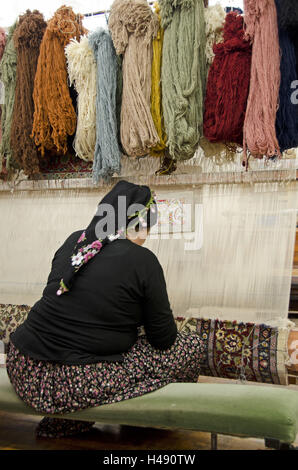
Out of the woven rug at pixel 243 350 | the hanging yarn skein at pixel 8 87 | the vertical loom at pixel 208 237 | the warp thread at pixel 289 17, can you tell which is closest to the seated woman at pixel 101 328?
the woven rug at pixel 243 350

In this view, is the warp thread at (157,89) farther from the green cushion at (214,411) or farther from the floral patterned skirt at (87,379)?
the green cushion at (214,411)

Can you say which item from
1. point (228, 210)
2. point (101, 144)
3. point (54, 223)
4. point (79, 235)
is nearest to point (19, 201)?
point (54, 223)

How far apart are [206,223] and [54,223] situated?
900 millimetres

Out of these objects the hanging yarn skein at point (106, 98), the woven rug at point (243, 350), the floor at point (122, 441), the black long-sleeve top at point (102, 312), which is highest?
the hanging yarn skein at point (106, 98)

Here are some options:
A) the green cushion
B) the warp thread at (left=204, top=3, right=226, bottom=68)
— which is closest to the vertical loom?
the warp thread at (left=204, top=3, right=226, bottom=68)

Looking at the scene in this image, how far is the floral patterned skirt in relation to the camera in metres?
1.81

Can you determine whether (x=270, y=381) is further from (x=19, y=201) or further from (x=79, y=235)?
(x=19, y=201)

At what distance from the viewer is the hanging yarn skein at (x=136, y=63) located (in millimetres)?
2531

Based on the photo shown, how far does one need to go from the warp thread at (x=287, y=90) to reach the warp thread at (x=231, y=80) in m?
0.16

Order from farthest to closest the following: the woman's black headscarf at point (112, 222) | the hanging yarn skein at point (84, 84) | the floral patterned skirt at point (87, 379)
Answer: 1. the hanging yarn skein at point (84, 84)
2. the woman's black headscarf at point (112, 222)
3. the floral patterned skirt at point (87, 379)

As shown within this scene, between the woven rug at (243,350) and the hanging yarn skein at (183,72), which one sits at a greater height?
the hanging yarn skein at (183,72)

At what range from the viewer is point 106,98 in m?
2.64

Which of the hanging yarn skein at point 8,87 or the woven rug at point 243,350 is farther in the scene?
the hanging yarn skein at point 8,87

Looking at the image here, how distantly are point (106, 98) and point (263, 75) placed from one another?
81cm
